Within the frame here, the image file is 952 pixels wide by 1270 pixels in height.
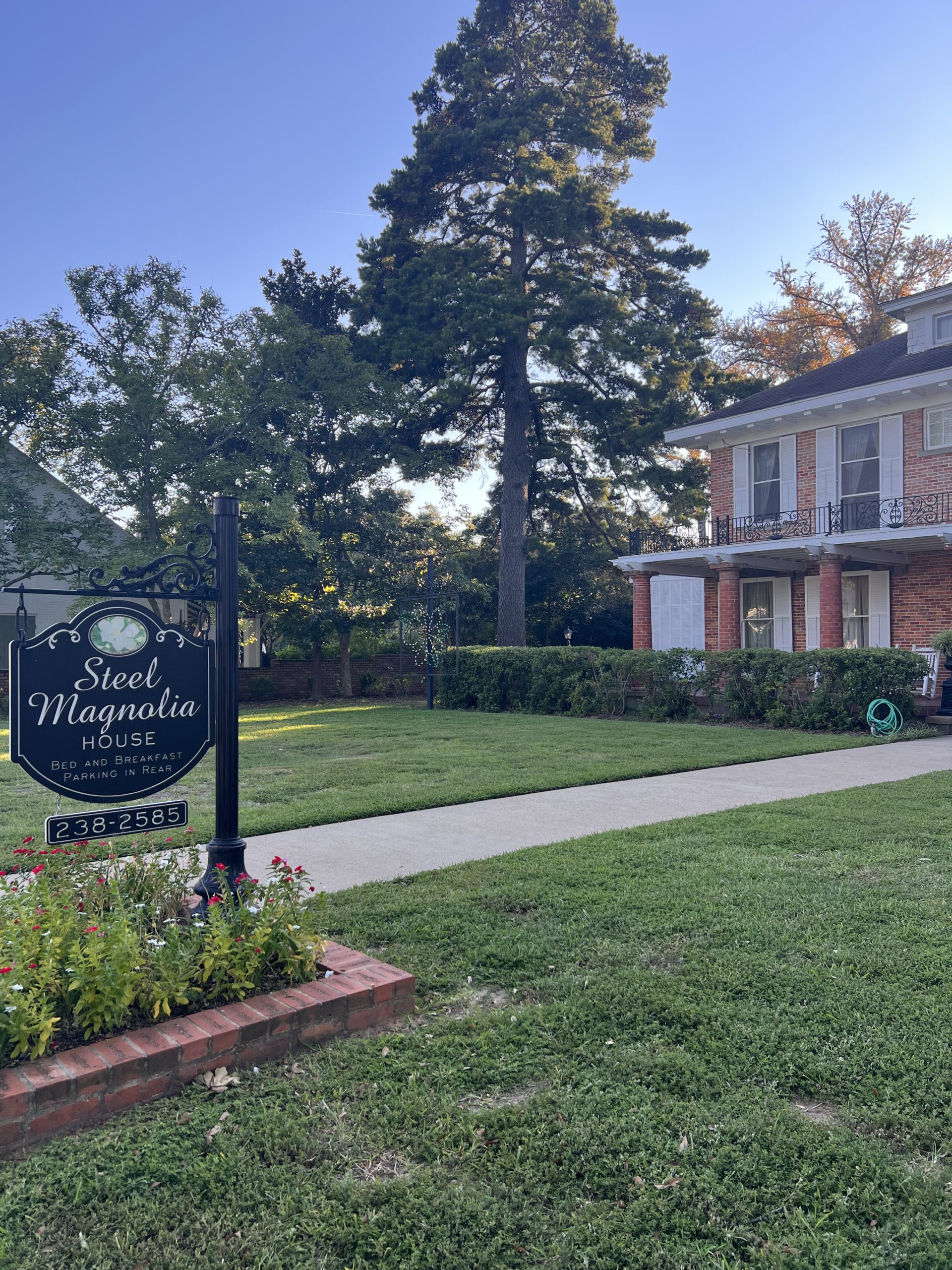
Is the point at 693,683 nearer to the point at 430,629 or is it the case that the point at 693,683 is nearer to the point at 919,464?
the point at 430,629

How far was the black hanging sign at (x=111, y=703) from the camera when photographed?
137 inches

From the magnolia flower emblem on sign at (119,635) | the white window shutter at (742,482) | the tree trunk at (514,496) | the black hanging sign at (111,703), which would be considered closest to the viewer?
the black hanging sign at (111,703)

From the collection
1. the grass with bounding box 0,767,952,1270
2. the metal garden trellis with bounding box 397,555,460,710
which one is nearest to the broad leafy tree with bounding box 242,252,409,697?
the metal garden trellis with bounding box 397,555,460,710

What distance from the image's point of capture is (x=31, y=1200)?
2320 millimetres

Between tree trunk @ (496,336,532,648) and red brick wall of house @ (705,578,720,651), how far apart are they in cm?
517

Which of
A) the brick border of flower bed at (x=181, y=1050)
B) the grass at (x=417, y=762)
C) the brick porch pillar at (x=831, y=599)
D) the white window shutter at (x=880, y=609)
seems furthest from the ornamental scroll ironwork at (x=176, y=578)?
the white window shutter at (x=880, y=609)

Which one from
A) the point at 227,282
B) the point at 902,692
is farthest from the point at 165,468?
the point at 902,692

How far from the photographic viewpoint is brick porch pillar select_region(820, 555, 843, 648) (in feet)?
58.4

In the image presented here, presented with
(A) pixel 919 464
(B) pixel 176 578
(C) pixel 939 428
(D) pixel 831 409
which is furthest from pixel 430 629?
(B) pixel 176 578

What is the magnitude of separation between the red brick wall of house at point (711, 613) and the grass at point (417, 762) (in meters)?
7.50

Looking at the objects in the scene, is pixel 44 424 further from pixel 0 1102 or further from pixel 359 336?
pixel 0 1102

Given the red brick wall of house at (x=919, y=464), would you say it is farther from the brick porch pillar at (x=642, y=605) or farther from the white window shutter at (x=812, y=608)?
the brick porch pillar at (x=642, y=605)

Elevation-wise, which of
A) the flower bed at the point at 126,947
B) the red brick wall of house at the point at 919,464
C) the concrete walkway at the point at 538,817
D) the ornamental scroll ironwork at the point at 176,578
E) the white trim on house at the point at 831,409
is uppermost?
the white trim on house at the point at 831,409

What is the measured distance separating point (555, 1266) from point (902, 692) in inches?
489
